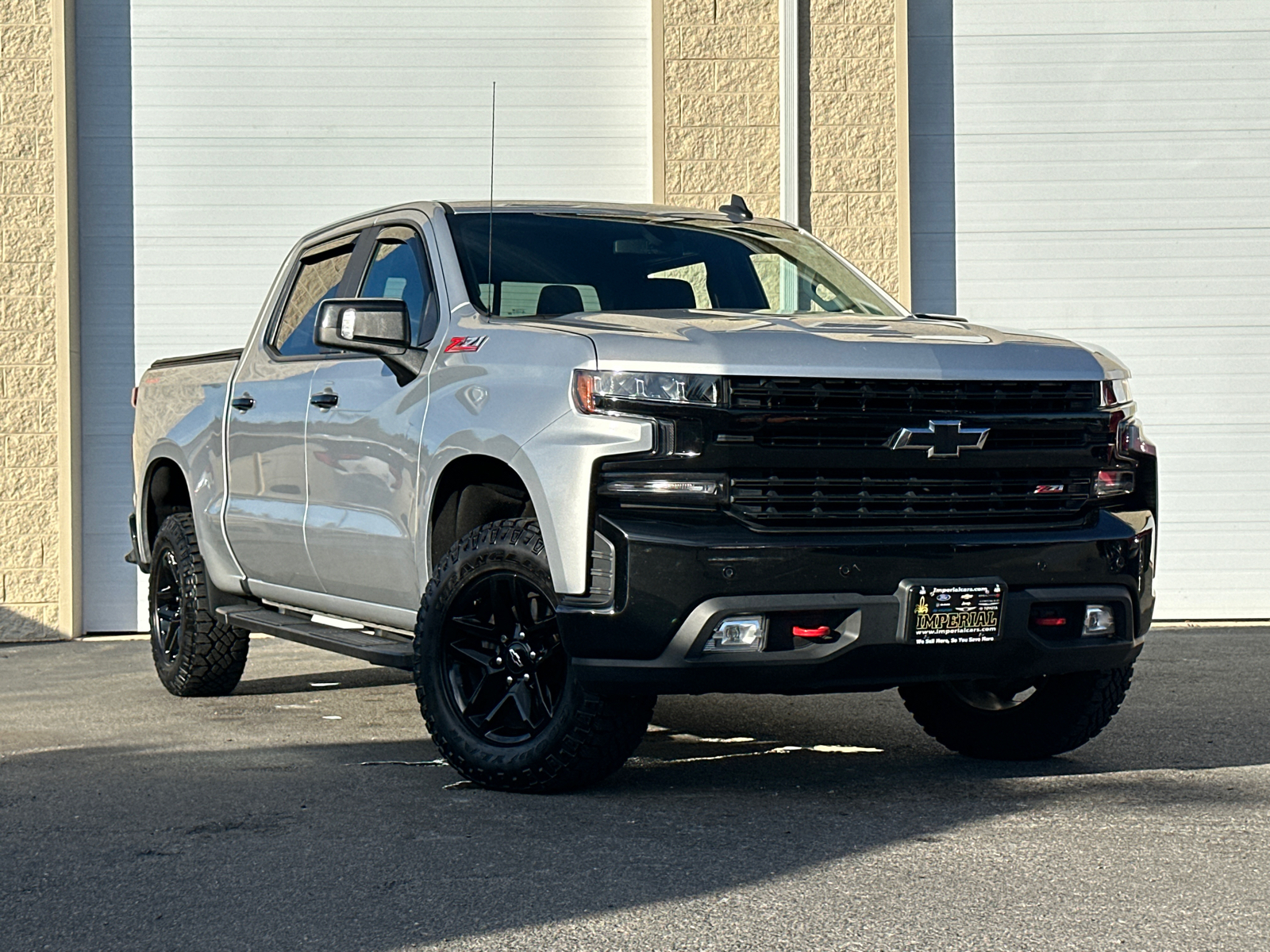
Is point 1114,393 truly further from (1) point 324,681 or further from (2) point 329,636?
(1) point 324,681

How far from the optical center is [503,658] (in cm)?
539

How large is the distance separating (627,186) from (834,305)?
5.89 m

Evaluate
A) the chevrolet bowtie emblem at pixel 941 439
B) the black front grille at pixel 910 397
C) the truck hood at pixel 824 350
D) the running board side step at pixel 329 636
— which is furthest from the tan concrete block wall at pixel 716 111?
the chevrolet bowtie emblem at pixel 941 439

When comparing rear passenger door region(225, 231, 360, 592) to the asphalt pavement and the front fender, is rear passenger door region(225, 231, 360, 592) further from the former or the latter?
the front fender

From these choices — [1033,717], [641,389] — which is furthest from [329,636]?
[1033,717]

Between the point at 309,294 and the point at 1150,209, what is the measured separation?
7046 millimetres

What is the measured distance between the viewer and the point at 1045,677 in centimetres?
599

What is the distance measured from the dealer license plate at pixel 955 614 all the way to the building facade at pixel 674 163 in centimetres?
706

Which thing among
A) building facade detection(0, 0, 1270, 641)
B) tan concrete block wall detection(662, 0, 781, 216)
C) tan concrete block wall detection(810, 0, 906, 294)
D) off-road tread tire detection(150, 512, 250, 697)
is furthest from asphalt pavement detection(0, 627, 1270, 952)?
tan concrete block wall detection(662, 0, 781, 216)

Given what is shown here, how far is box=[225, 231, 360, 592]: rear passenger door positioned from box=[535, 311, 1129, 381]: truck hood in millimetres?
1615

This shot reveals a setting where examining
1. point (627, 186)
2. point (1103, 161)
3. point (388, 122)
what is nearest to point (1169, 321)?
point (1103, 161)

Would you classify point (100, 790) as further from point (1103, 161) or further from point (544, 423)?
point (1103, 161)

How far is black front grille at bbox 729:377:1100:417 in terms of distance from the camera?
16.3 ft

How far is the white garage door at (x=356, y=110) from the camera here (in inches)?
476
